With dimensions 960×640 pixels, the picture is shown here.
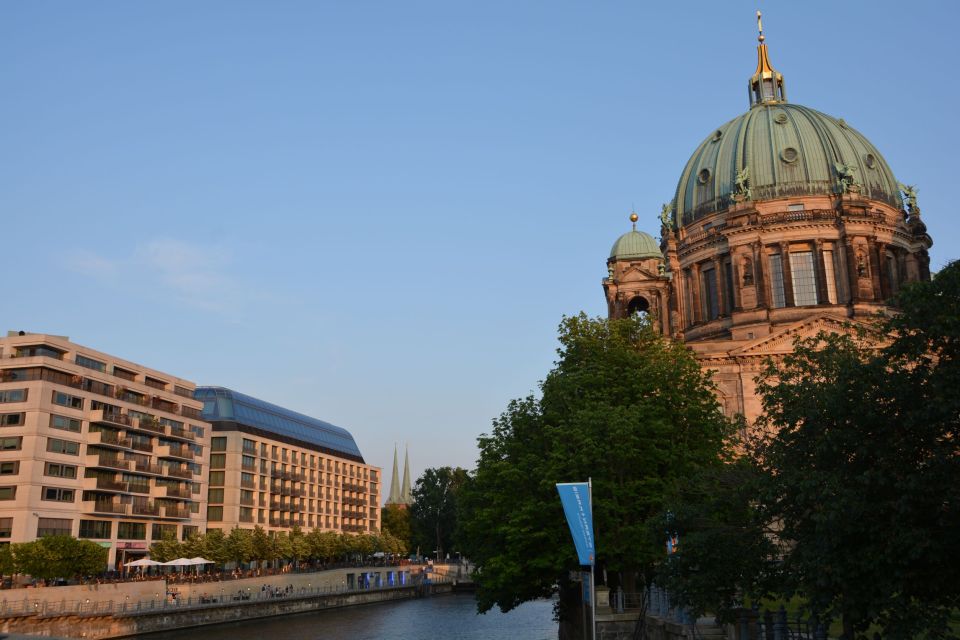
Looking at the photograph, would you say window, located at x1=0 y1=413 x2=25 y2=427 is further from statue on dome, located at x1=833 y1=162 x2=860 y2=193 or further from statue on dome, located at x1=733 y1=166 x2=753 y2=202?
statue on dome, located at x1=833 y1=162 x2=860 y2=193

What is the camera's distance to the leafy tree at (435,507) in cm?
15388

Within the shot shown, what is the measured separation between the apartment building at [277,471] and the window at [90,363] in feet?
70.0

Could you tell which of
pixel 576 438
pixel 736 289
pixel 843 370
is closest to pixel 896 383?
pixel 843 370

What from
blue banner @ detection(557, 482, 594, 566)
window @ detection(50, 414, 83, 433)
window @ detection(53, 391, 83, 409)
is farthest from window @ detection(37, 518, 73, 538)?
blue banner @ detection(557, 482, 594, 566)

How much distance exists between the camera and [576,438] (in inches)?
1555

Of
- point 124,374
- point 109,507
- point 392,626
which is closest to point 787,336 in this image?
point 392,626

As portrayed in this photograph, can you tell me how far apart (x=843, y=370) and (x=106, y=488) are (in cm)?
7763

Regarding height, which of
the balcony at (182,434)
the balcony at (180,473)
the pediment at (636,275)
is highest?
the pediment at (636,275)

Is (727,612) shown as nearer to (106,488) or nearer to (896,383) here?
(896,383)

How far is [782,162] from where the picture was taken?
268 ft

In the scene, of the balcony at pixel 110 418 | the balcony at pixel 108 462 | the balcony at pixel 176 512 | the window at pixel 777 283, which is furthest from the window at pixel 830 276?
the balcony at pixel 176 512

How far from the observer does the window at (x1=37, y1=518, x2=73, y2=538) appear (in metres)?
75.2

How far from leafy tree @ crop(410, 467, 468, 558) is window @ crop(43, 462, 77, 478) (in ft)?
263

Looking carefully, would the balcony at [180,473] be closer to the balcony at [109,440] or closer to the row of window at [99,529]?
the row of window at [99,529]
